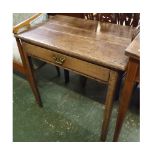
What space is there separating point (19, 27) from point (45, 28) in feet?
0.57

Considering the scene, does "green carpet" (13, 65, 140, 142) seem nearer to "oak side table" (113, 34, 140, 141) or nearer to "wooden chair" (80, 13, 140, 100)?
"wooden chair" (80, 13, 140, 100)

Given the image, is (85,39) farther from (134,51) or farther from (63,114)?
(63,114)

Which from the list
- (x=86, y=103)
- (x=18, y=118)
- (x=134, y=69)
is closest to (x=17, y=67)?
(x=18, y=118)

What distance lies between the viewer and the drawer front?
90 cm

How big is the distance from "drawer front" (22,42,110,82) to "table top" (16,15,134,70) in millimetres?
33

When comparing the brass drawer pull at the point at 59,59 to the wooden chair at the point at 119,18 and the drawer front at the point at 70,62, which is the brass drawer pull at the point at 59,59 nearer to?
the drawer front at the point at 70,62

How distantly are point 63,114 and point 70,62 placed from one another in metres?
0.67

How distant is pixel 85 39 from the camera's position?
3.45 ft

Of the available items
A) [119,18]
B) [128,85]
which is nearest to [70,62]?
[128,85]

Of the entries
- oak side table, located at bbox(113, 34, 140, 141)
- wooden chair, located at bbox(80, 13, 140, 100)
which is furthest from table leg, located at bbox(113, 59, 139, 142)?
wooden chair, located at bbox(80, 13, 140, 100)

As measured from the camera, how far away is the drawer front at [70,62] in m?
0.90

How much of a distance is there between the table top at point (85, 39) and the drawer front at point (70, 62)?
0.03 metres

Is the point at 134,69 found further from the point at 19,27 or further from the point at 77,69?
the point at 19,27

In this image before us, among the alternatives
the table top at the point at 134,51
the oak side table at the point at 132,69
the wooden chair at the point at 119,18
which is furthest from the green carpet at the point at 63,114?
the table top at the point at 134,51
